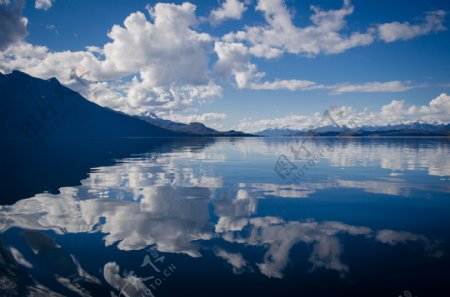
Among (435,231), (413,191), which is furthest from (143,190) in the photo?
(413,191)

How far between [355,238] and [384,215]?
6.73 metres

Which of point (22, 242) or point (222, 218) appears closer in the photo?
point (22, 242)

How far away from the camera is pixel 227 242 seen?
1686cm

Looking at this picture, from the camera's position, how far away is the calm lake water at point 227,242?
12297 mm

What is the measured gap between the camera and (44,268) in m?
13.5

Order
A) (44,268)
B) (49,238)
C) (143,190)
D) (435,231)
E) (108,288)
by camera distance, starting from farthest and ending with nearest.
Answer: (143,190) < (435,231) < (49,238) < (44,268) < (108,288)

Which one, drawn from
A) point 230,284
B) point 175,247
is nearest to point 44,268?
point 175,247

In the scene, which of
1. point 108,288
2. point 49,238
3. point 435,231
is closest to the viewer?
point 108,288

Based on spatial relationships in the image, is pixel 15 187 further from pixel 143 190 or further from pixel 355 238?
pixel 355 238

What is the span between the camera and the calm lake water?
12.3m

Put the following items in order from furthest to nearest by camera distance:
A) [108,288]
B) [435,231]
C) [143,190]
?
[143,190] → [435,231] → [108,288]

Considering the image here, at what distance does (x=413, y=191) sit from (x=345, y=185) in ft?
22.6

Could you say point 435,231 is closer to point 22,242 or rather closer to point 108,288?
point 108,288

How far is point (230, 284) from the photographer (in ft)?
40.3
